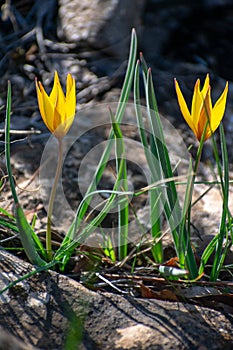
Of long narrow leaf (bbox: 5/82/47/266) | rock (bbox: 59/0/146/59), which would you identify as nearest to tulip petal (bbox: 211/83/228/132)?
long narrow leaf (bbox: 5/82/47/266)

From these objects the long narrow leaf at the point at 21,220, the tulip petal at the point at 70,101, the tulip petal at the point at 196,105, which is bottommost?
the long narrow leaf at the point at 21,220

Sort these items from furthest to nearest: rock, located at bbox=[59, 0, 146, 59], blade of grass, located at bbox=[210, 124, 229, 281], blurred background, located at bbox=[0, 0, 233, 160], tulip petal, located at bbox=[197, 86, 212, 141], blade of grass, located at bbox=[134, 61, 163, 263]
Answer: rock, located at bbox=[59, 0, 146, 59] < blurred background, located at bbox=[0, 0, 233, 160] < blade of grass, located at bbox=[134, 61, 163, 263] < blade of grass, located at bbox=[210, 124, 229, 281] < tulip petal, located at bbox=[197, 86, 212, 141]

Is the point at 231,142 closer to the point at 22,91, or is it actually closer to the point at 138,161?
the point at 138,161

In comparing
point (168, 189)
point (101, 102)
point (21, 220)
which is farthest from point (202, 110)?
point (101, 102)

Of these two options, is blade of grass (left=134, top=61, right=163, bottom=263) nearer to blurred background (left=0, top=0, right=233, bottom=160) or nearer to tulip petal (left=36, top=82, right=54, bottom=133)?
tulip petal (left=36, top=82, right=54, bottom=133)

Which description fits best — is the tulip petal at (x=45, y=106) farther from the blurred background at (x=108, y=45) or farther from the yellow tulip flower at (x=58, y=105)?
the blurred background at (x=108, y=45)

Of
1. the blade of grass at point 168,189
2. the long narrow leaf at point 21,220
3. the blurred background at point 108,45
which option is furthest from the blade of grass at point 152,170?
the blurred background at point 108,45

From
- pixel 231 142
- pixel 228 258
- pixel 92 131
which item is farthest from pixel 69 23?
pixel 228 258
